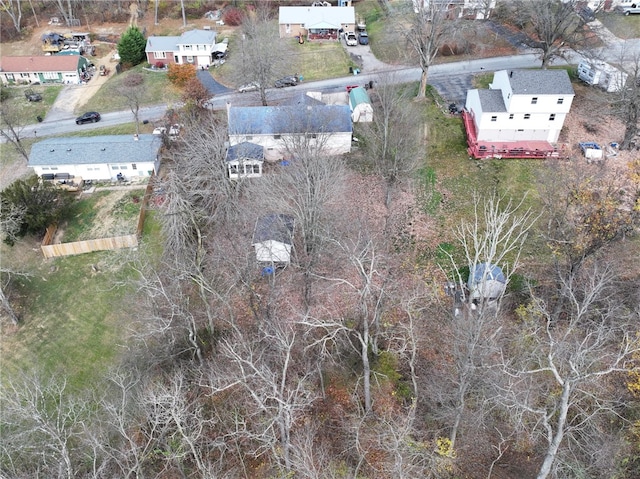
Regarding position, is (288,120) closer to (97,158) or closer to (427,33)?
(427,33)

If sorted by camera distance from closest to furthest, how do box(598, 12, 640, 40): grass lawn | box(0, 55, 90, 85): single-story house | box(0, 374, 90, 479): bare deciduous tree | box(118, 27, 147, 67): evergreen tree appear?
box(0, 374, 90, 479): bare deciduous tree
box(598, 12, 640, 40): grass lawn
box(0, 55, 90, 85): single-story house
box(118, 27, 147, 67): evergreen tree

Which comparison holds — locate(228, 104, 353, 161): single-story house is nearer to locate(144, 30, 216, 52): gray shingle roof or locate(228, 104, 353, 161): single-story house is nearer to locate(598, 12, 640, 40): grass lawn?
locate(144, 30, 216, 52): gray shingle roof

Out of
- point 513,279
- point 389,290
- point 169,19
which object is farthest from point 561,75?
point 169,19

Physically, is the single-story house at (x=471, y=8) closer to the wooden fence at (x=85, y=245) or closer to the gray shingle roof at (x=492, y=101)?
the gray shingle roof at (x=492, y=101)

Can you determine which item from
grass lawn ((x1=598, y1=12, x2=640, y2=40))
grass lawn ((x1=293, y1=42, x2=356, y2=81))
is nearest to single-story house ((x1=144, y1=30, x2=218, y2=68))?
grass lawn ((x1=293, y1=42, x2=356, y2=81))

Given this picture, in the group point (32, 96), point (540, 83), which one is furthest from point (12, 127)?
point (540, 83)
